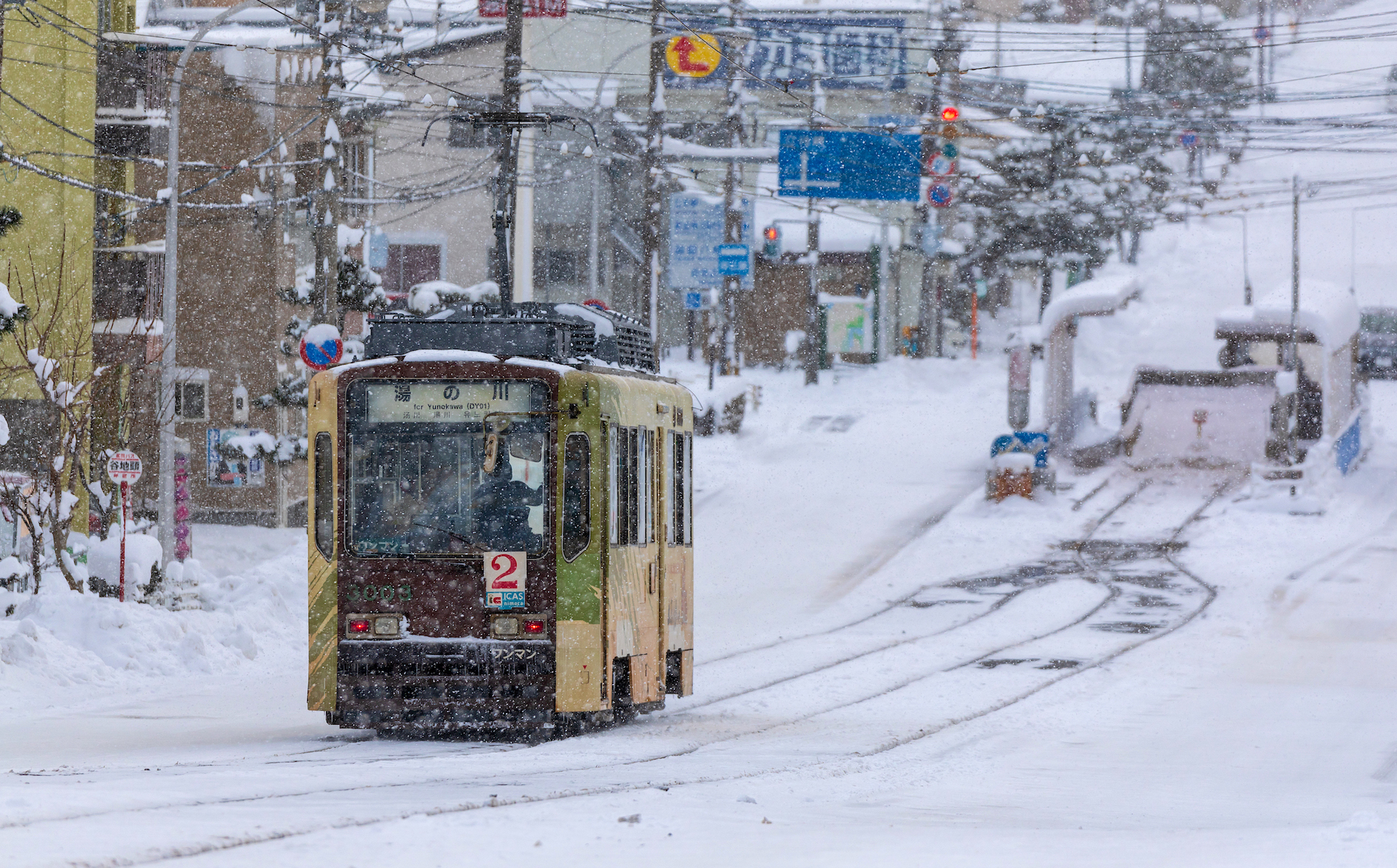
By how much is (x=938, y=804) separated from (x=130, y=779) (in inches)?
166

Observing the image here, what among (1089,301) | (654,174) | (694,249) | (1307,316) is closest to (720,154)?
(654,174)

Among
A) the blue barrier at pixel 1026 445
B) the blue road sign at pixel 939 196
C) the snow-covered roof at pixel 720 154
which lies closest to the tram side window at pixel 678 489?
the snow-covered roof at pixel 720 154

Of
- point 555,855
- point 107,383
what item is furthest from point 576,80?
point 555,855

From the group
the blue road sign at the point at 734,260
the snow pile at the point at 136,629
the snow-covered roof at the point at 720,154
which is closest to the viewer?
the snow pile at the point at 136,629

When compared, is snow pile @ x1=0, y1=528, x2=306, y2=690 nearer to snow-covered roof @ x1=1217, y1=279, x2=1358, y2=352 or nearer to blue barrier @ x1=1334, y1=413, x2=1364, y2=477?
blue barrier @ x1=1334, y1=413, x2=1364, y2=477

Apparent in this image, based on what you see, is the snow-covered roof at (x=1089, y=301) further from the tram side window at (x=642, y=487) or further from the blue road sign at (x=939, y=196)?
the tram side window at (x=642, y=487)

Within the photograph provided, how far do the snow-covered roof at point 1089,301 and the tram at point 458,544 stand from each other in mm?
28583

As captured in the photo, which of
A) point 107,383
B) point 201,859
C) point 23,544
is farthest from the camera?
point 107,383

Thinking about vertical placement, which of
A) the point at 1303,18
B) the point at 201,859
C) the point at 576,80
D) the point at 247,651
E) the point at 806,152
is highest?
the point at 1303,18

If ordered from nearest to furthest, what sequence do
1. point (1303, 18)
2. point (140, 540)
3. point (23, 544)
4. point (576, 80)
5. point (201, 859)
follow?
point (201, 859), point (140, 540), point (23, 544), point (576, 80), point (1303, 18)

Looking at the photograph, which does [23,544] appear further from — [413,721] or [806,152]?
[806,152]

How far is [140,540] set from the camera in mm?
20812

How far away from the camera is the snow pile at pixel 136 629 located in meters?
16.2

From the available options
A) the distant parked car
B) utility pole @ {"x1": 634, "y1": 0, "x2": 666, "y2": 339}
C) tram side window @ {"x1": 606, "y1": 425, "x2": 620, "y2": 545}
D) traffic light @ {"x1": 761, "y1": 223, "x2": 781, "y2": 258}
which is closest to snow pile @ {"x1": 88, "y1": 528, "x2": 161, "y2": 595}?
tram side window @ {"x1": 606, "y1": 425, "x2": 620, "y2": 545}
